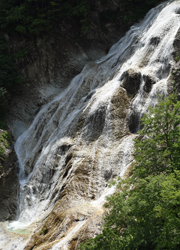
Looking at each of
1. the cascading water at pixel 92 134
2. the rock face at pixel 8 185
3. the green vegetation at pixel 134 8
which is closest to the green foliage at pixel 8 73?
the cascading water at pixel 92 134

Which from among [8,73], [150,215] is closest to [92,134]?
[150,215]

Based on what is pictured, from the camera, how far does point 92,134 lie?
51.3 ft

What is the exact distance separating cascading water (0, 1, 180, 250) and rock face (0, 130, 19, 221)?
1.47ft

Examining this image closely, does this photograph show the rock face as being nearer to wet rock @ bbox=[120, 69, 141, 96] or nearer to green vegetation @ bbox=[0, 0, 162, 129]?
green vegetation @ bbox=[0, 0, 162, 129]

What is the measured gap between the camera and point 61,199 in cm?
1314

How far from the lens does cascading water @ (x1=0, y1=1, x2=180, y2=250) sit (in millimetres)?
13336

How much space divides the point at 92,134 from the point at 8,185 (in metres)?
5.86

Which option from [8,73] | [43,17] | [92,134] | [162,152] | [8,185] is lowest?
[92,134]

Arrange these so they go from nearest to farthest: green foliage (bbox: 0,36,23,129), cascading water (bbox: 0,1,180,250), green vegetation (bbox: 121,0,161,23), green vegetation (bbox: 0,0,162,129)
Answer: cascading water (bbox: 0,1,180,250)
green foliage (bbox: 0,36,23,129)
green vegetation (bbox: 0,0,162,129)
green vegetation (bbox: 121,0,161,23)

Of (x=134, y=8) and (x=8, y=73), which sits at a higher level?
(x=8, y=73)

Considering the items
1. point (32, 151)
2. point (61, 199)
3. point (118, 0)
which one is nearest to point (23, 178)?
point (32, 151)

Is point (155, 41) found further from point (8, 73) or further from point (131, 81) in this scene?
point (8, 73)

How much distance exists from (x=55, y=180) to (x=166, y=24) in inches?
491

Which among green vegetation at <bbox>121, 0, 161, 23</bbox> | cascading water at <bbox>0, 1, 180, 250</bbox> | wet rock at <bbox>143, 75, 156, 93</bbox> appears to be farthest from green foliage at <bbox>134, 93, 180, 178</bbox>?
green vegetation at <bbox>121, 0, 161, 23</bbox>
